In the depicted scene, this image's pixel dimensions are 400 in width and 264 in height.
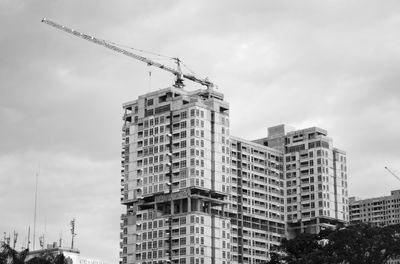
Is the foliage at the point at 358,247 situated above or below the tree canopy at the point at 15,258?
above

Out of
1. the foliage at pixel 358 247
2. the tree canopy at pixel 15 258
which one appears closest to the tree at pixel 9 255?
the tree canopy at pixel 15 258

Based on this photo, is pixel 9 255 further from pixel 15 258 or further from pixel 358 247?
pixel 358 247

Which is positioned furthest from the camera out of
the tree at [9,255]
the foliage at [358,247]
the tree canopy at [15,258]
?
the foliage at [358,247]

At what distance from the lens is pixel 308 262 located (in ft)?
433

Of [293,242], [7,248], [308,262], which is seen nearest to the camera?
[7,248]

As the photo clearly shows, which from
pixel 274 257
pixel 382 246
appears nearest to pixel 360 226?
pixel 382 246

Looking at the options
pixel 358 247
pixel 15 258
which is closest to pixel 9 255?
pixel 15 258

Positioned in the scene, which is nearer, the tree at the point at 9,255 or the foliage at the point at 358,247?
the tree at the point at 9,255

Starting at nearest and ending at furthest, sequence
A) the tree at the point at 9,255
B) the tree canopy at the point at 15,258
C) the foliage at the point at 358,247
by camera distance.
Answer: the tree at the point at 9,255, the tree canopy at the point at 15,258, the foliage at the point at 358,247

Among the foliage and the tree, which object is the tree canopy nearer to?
the tree

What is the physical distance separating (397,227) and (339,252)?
40.9 feet

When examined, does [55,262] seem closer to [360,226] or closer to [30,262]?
[30,262]

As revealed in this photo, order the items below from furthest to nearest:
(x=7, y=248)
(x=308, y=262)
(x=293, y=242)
→ (x=293, y=242) → (x=308, y=262) → (x=7, y=248)

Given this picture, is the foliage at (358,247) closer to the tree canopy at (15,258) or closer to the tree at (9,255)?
the tree canopy at (15,258)
